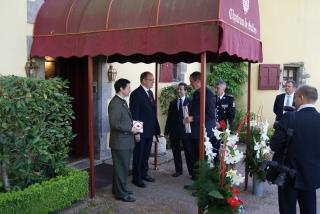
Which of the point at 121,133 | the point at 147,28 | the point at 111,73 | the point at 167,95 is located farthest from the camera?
the point at 167,95

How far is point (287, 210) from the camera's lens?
4.07 m

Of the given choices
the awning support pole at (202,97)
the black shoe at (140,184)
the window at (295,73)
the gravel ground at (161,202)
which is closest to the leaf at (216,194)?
the awning support pole at (202,97)

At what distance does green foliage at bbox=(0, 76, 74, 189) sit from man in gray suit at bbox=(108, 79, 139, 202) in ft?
2.06

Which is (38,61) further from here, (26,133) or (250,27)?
(250,27)

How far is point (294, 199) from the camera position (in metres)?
4.07

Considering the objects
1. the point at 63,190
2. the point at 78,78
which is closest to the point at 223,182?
the point at 63,190

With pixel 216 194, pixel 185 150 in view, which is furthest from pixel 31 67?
pixel 216 194

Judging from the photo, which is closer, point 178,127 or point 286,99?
point 178,127

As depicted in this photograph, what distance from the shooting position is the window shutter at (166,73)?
32.0ft

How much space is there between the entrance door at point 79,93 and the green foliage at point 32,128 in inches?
108

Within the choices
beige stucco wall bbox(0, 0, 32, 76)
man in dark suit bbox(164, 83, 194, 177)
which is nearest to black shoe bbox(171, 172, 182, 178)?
man in dark suit bbox(164, 83, 194, 177)

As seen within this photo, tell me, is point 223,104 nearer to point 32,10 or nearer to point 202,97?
point 202,97

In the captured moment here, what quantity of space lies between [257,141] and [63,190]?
3.08m

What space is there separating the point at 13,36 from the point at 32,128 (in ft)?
6.80
